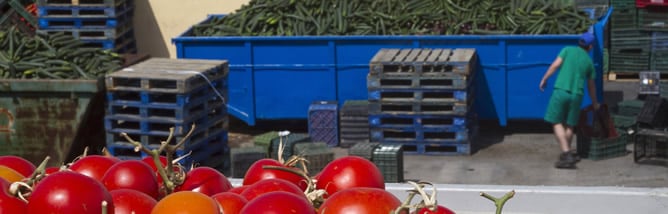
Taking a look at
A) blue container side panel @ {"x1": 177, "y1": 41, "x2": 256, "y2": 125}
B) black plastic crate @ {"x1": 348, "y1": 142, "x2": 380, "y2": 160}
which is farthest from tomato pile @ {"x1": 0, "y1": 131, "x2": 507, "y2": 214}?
blue container side panel @ {"x1": 177, "y1": 41, "x2": 256, "y2": 125}

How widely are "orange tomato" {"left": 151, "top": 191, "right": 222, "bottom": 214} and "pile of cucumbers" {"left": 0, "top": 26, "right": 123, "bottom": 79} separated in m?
8.58

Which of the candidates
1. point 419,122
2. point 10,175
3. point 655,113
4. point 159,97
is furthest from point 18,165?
point 655,113

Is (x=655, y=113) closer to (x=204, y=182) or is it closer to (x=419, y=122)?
(x=419, y=122)

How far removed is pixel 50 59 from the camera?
11.8 meters

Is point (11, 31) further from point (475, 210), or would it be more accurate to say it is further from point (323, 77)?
point (475, 210)

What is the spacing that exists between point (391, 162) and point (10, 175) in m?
7.87

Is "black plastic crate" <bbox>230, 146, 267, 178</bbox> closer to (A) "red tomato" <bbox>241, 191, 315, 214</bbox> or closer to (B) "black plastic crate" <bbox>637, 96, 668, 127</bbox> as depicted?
(B) "black plastic crate" <bbox>637, 96, 668, 127</bbox>

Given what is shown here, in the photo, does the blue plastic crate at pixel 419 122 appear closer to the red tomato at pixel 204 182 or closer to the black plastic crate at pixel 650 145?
the black plastic crate at pixel 650 145

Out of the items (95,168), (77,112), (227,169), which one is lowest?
(227,169)

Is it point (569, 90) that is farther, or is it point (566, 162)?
point (566, 162)

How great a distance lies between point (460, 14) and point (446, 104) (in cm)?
222

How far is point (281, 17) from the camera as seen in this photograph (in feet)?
48.0

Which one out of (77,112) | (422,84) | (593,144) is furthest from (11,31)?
(593,144)

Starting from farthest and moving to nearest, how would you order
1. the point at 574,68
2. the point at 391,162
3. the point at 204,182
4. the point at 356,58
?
the point at 356,58 < the point at 574,68 < the point at 391,162 < the point at 204,182
